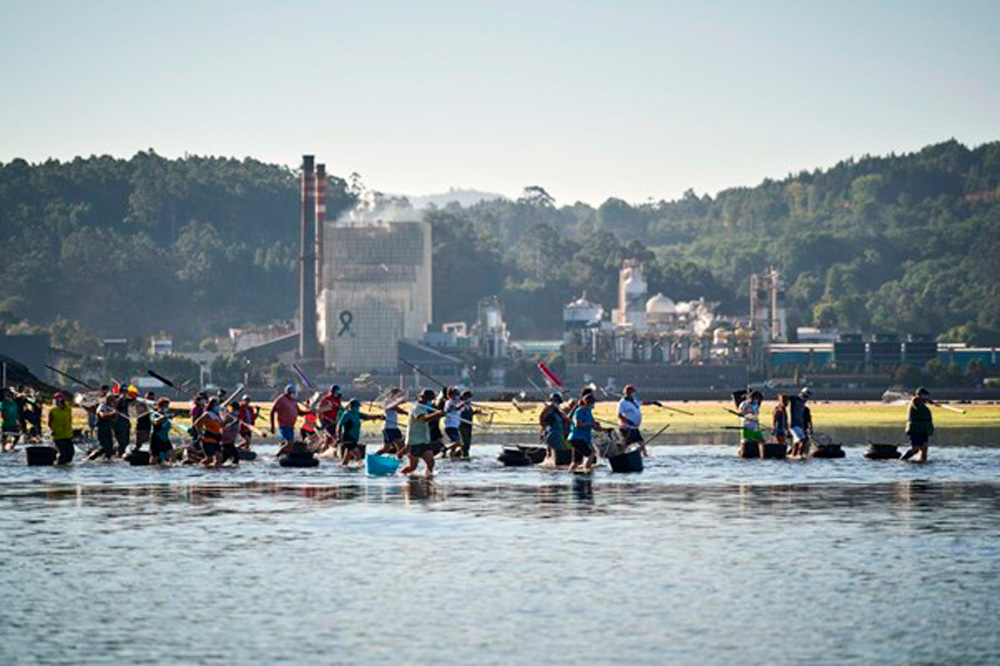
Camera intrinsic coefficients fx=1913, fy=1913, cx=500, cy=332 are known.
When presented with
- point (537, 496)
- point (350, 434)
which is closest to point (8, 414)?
point (350, 434)

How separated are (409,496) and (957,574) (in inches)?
647

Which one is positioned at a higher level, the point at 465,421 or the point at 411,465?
the point at 465,421

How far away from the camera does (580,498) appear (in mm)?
41031

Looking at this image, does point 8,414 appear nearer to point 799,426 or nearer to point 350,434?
point 350,434

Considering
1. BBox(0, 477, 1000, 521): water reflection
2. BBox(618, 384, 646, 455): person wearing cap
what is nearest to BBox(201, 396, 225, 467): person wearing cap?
BBox(0, 477, 1000, 521): water reflection

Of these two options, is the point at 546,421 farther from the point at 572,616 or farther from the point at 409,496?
the point at 572,616

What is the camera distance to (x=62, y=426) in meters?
52.0

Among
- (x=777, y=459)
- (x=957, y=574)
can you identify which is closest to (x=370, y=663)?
(x=957, y=574)

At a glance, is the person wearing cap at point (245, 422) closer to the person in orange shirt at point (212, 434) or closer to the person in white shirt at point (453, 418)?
the person in orange shirt at point (212, 434)

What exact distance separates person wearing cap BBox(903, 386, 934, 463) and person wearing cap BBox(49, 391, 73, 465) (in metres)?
22.7

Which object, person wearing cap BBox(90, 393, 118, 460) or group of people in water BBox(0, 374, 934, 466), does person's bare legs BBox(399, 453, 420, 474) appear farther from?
person wearing cap BBox(90, 393, 118, 460)

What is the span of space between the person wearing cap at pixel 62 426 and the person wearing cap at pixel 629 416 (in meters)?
14.9

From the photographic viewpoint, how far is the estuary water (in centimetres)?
2272

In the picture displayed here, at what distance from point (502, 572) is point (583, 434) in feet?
64.3
